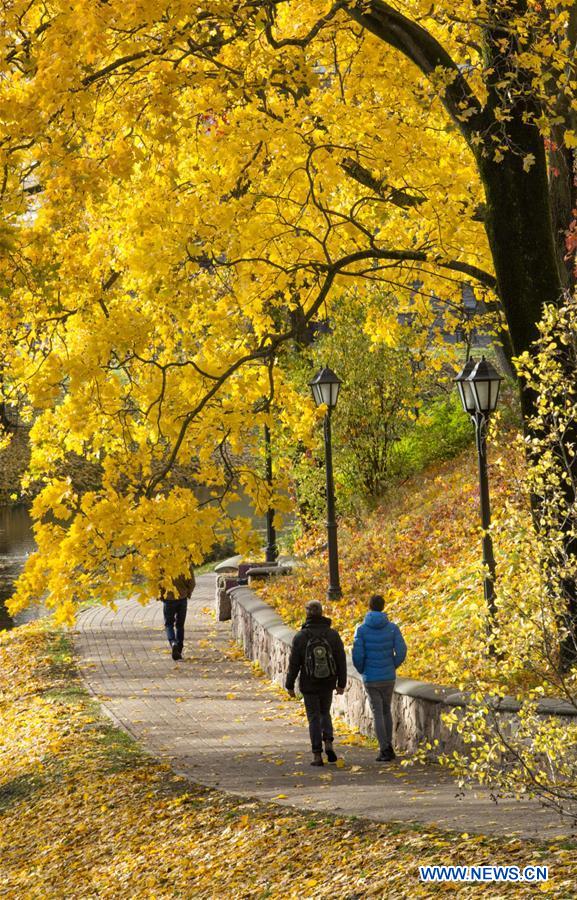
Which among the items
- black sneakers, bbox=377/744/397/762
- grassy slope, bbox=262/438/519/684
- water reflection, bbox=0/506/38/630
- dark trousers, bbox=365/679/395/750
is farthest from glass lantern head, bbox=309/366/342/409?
water reflection, bbox=0/506/38/630

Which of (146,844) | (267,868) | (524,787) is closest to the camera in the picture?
(524,787)

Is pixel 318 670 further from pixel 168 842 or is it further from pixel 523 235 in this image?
pixel 523 235

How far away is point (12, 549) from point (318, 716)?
108 feet

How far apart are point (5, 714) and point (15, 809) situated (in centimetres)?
411

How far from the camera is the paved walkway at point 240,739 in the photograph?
8.36 metres

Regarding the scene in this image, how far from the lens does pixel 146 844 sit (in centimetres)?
909

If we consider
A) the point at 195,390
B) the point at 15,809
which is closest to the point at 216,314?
the point at 195,390

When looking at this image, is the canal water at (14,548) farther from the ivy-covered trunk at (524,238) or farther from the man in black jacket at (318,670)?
the ivy-covered trunk at (524,238)

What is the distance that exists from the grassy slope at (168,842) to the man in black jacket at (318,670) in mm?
1289

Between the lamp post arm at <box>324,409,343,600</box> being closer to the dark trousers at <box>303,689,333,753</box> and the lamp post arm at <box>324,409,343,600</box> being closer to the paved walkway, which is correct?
the paved walkway

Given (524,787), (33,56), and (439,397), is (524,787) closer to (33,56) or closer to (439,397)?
(33,56)

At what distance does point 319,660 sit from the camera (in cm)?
1072

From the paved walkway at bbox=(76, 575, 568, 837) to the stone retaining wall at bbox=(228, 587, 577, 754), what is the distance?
0.30 m

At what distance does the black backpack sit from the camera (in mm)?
10688
